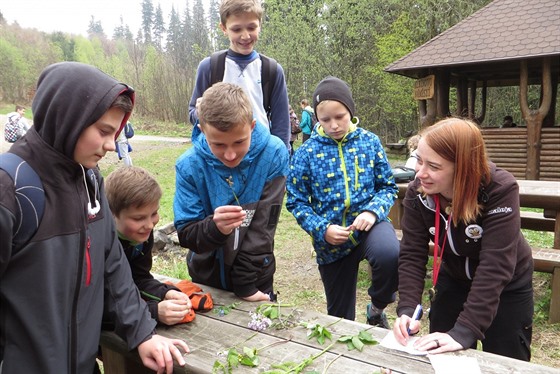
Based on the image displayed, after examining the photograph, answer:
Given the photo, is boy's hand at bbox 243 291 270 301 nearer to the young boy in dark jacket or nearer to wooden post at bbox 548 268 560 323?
the young boy in dark jacket

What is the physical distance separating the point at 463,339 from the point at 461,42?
34.7 feet

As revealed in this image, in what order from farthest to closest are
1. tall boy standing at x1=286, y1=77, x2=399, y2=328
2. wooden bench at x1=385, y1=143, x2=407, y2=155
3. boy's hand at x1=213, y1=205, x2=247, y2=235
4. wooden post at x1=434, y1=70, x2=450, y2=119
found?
wooden bench at x1=385, y1=143, x2=407, y2=155
wooden post at x1=434, y1=70, x2=450, y2=119
tall boy standing at x1=286, y1=77, x2=399, y2=328
boy's hand at x1=213, y1=205, x2=247, y2=235

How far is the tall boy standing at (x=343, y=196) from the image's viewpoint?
8.44 ft

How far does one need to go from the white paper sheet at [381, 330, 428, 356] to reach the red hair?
600 mm

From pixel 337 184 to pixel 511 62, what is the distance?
9.63 m

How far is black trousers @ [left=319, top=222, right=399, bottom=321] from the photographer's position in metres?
2.47

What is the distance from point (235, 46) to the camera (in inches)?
119

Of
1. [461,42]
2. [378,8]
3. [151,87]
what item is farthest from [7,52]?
[461,42]

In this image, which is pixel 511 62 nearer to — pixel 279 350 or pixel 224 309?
pixel 224 309

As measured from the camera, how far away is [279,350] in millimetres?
1768

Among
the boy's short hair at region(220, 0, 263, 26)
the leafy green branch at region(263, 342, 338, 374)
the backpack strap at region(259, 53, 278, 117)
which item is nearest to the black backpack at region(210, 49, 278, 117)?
the backpack strap at region(259, 53, 278, 117)

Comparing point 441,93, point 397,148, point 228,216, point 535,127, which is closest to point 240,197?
point 228,216

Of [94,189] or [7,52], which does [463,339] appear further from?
[7,52]

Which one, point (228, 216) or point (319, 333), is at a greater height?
point (228, 216)
